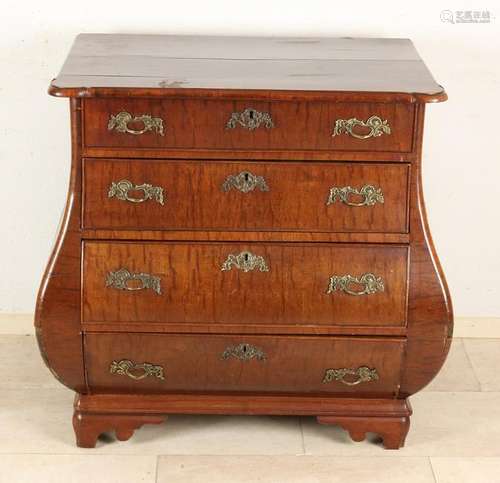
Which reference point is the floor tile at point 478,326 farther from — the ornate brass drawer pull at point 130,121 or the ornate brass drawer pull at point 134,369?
the ornate brass drawer pull at point 130,121

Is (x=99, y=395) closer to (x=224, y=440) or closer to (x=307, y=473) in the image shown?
(x=224, y=440)

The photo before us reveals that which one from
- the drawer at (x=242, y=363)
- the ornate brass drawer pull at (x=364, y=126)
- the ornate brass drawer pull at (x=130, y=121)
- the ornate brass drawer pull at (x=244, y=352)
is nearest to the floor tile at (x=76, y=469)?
the drawer at (x=242, y=363)

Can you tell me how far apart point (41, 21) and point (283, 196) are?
33.3 inches

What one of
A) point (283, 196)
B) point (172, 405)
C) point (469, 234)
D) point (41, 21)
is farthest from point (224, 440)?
point (41, 21)

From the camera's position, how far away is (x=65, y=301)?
252 cm

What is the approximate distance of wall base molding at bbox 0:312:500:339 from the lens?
3191 mm

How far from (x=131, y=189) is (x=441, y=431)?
95 centimetres

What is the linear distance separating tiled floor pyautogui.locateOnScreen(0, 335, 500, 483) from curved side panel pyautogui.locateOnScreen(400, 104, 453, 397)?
205 mm

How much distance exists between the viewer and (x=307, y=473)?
2.61 metres

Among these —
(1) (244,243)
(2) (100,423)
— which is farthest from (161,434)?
(1) (244,243)

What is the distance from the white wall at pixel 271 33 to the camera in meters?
2.89

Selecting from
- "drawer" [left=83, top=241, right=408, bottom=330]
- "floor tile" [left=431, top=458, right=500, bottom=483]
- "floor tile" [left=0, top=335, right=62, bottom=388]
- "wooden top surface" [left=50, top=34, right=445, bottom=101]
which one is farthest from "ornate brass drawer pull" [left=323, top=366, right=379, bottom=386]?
"floor tile" [left=0, top=335, right=62, bottom=388]

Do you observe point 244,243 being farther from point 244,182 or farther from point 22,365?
point 22,365

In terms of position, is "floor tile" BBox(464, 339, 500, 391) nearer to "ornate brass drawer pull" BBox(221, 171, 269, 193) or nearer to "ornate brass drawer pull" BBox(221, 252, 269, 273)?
"ornate brass drawer pull" BBox(221, 252, 269, 273)
